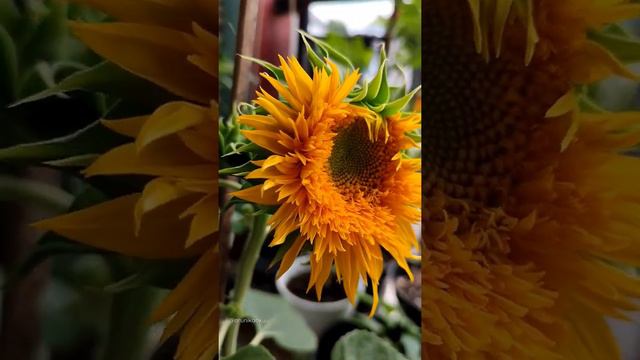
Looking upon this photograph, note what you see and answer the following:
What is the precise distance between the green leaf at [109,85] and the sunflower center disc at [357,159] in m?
0.29

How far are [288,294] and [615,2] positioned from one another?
2.26 ft

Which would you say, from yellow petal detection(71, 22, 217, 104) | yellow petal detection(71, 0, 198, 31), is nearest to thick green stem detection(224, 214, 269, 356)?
yellow petal detection(71, 22, 217, 104)

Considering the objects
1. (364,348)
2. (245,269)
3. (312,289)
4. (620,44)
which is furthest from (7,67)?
(620,44)

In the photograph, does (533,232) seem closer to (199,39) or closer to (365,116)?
(365,116)

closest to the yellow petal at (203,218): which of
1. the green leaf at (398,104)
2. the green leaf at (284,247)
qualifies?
the green leaf at (284,247)

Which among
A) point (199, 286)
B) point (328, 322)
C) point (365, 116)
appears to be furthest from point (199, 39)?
point (328, 322)

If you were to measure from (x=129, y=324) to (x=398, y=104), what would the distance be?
593mm

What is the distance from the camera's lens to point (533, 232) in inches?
37.4

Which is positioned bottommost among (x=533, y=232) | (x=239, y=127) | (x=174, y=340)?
(x=174, y=340)

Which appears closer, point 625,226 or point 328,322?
point 625,226

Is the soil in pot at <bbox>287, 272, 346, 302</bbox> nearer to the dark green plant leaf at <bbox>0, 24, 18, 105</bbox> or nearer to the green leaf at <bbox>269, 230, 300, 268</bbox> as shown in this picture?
the green leaf at <bbox>269, 230, 300, 268</bbox>

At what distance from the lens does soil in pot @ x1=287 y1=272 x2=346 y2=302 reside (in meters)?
1.01

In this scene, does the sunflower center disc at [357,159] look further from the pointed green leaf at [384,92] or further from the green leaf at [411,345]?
the green leaf at [411,345]

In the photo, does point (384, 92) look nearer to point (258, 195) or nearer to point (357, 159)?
point (357, 159)
